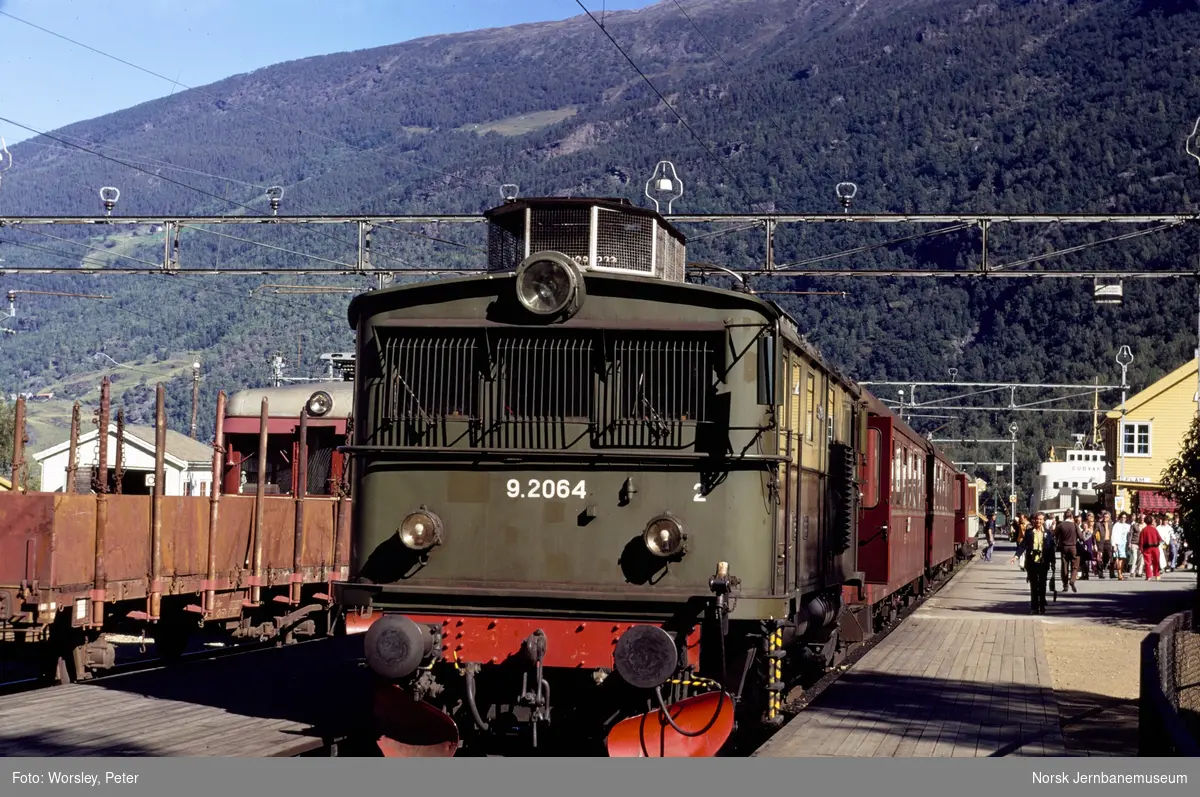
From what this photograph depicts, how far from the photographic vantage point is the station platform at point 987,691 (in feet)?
36.0

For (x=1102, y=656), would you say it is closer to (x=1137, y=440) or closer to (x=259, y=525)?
(x=259, y=525)

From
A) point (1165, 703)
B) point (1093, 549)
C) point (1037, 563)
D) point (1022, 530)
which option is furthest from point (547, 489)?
point (1093, 549)

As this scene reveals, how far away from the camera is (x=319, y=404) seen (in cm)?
2066

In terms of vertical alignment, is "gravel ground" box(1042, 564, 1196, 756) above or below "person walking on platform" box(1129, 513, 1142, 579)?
below

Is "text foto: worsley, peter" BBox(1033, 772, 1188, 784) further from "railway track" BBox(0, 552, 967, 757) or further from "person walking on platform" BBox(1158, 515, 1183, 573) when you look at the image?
"person walking on platform" BBox(1158, 515, 1183, 573)

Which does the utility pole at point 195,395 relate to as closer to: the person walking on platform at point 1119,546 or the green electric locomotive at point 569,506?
the person walking on platform at point 1119,546

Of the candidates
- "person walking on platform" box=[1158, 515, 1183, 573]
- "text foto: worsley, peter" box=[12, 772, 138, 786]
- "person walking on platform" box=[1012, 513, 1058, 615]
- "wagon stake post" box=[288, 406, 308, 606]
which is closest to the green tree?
"person walking on platform" box=[1012, 513, 1058, 615]

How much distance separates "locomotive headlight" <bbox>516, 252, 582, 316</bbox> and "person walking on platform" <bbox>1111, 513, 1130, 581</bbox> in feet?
105

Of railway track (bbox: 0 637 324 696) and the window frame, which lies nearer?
railway track (bbox: 0 637 324 696)

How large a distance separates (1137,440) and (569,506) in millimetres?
62157

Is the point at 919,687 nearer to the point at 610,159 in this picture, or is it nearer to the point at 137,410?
the point at 137,410

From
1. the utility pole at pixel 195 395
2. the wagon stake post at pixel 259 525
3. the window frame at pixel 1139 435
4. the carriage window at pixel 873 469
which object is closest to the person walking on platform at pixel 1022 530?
the carriage window at pixel 873 469

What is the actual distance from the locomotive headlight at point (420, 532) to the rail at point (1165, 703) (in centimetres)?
468

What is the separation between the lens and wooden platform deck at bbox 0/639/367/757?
10.5m
